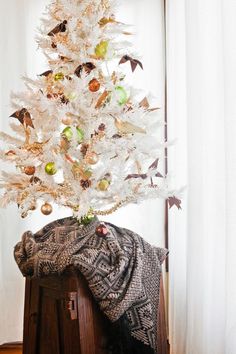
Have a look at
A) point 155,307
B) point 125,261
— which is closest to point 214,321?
point 155,307

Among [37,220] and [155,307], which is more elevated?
[37,220]

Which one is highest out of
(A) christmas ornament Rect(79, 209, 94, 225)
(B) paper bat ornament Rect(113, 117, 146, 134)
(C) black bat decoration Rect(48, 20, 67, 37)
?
(C) black bat decoration Rect(48, 20, 67, 37)

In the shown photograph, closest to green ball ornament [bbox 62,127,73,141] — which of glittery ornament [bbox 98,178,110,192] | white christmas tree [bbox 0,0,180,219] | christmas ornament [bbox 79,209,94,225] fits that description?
white christmas tree [bbox 0,0,180,219]

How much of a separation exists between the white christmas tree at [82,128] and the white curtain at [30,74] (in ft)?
2.30

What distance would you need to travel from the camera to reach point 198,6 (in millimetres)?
1764

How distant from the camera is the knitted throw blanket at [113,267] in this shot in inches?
62.7

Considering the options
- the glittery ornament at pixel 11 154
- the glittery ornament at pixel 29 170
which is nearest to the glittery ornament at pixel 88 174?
the glittery ornament at pixel 29 170

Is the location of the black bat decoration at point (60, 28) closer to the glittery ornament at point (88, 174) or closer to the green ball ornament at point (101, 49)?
the green ball ornament at point (101, 49)

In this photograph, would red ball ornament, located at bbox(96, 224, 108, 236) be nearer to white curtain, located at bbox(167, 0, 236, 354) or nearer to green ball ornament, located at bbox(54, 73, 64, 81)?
white curtain, located at bbox(167, 0, 236, 354)

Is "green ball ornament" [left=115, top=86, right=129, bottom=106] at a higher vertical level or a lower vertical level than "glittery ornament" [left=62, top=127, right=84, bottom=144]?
higher

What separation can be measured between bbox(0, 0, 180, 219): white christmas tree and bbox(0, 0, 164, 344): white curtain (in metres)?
0.70

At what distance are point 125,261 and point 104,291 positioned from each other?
5.5 inches

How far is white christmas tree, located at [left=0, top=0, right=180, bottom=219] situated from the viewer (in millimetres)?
1729

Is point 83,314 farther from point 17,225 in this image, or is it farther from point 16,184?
point 17,225
